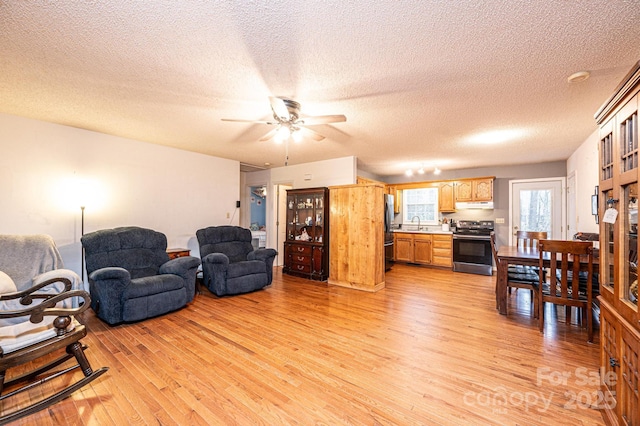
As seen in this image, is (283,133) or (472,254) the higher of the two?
(283,133)

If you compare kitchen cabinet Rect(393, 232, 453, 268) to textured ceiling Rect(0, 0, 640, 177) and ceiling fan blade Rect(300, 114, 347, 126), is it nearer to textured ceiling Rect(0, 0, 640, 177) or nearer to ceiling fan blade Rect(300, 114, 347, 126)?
textured ceiling Rect(0, 0, 640, 177)

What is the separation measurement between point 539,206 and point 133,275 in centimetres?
752

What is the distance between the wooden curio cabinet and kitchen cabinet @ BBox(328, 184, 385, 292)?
0.66 ft

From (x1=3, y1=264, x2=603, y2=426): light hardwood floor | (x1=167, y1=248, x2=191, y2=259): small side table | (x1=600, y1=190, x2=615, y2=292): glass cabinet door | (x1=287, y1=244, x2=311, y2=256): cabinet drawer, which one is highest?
(x1=600, y1=190, x2=615, y2=292): glass cabinet door

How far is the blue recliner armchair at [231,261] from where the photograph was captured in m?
3.90

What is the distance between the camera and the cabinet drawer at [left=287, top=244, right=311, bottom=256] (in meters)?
5.22

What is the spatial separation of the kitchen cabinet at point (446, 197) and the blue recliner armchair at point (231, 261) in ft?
14.5

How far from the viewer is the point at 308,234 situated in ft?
17.8

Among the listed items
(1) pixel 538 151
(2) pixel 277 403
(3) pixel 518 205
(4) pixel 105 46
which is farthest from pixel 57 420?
(3) pixel 518 205

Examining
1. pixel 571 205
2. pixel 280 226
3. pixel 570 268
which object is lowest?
pixel 570 268

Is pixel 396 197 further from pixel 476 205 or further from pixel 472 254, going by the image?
pixel 472 254

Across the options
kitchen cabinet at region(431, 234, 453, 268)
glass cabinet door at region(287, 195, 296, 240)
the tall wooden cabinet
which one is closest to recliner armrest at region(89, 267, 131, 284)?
glass cabinet door at region(287, 195, 296, 240)

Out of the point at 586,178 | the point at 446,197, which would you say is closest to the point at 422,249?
the point at 446,197

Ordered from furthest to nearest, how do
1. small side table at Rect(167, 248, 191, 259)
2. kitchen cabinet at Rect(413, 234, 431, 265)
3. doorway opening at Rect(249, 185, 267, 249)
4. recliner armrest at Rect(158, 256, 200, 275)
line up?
1. doorway opening at Rect(249, 185, 267, 249)
2. kitchen cabinet at Rect(413, 234, 431, 265)
3. small side table at Rect(167, 248, 191, 259)
4. recliner armrest at Rect(158, 256, 200, 275)
